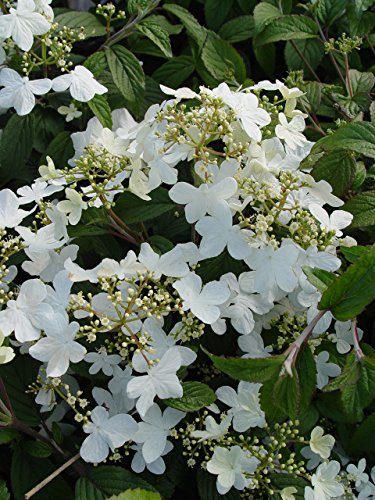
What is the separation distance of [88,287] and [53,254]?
7 cm

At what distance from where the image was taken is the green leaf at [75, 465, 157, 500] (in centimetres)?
100

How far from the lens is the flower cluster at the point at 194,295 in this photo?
941 millimetres

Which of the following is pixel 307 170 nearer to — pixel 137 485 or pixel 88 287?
pixel 88 287

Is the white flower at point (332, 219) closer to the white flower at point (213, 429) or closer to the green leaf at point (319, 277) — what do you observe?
the green leaf at point (319, 277)

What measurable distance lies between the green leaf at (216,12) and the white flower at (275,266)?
2.50 feet

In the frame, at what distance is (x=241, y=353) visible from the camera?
115cm

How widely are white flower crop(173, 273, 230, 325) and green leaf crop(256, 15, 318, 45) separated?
2.03 feet

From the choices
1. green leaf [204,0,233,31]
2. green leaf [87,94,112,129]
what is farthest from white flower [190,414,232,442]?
green leaf [204,0,233,31]

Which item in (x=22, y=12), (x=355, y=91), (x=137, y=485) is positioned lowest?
(x=137, y=485)

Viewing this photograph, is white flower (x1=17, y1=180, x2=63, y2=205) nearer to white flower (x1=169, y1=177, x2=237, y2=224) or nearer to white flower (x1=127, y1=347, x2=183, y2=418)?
white flower (x1=169, y1=177, x2=237, y2=224)

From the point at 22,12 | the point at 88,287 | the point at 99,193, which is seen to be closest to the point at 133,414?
the point at 88,287

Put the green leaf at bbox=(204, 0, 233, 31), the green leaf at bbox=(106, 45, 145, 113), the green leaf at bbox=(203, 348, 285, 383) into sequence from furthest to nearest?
the green leaf at bbox=(204, 0, 233, 31) → the green leaf at bbox=(106, 45, 145, 113) → the green leaf at bbox=(203, 348, 285, 383)

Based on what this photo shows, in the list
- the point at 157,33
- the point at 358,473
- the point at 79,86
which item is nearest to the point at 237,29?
the point at 157,33

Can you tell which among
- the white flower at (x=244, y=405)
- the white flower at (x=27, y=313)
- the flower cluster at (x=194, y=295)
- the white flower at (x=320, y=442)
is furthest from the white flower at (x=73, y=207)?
the white flower at (x=320, y=442)
